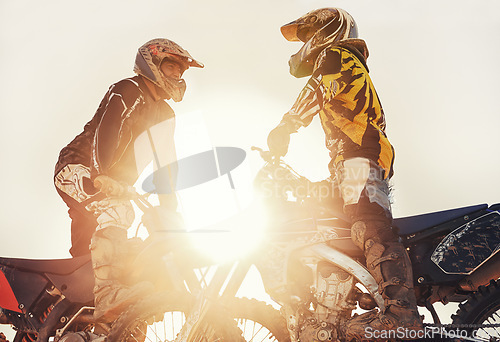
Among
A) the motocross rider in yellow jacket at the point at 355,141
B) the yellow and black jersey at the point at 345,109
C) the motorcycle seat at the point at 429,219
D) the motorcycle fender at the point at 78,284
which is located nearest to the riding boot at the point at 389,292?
the motocross rider in yellow jacket at the point at 355,141

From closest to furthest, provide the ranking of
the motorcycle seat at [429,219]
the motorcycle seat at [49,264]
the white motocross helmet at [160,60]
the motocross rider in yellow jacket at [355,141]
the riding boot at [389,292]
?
the riding boot at [389,292]
the motocross rider in yellow jacket at [355,141]
the motorcycle seat at [429,219]
the motorcycle seat at [49,264]
the white motocross helmet at [160,60]

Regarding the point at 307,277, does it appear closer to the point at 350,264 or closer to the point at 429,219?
the point at 350,264

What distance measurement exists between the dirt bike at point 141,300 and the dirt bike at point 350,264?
352mm

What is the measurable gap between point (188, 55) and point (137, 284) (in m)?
3.04

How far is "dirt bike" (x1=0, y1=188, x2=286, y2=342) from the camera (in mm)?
4398

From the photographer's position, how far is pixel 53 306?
5.31 m

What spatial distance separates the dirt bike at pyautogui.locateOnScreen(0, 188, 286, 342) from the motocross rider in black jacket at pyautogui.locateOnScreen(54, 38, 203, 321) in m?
0.20

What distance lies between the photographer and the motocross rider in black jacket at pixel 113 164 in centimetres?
488

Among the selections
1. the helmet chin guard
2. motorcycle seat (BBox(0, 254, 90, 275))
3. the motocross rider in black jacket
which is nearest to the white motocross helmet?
the motocross rider in black jacket

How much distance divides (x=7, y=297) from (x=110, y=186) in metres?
1.64

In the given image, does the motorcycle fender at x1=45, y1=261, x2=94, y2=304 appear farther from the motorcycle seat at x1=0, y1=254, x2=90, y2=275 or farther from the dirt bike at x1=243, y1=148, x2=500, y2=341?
the dirt bike at x1=243, y1=148, x2=500, y2=341

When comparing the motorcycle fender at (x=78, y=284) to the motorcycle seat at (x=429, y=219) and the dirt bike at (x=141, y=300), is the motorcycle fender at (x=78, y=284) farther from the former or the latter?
the motorcycle seat at (x=429, y=219)

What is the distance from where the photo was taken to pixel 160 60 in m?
6.27

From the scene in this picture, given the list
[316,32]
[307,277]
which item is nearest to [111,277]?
[307,277]
